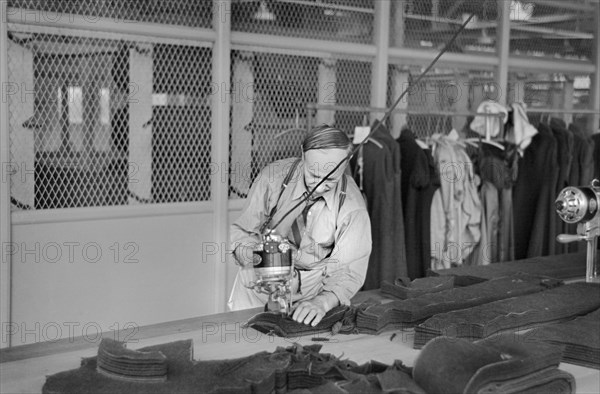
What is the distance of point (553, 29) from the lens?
21.4 ft

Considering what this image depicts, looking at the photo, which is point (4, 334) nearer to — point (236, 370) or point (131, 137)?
point (131, 137)

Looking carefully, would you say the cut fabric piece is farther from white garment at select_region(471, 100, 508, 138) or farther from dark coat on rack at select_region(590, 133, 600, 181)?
dark coat on rack at select_region(590, 133, 600, 181)

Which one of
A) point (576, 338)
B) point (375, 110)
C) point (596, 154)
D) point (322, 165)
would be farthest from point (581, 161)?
point (576, 338)

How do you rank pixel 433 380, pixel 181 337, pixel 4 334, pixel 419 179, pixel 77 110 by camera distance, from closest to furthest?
1. pixel 433 380
2. pixel 181 337
3. pixel 4 334
4. pixel 77 110
5. pixel 419 179

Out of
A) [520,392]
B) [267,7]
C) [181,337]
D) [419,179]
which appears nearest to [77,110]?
[267,7]

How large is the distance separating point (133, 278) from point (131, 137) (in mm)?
787

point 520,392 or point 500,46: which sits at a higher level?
point 500,46

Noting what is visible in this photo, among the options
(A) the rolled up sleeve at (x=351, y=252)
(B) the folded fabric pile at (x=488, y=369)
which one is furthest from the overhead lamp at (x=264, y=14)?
(B) the folded fabric pile at (x=488, y=369)

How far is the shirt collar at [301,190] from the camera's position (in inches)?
117

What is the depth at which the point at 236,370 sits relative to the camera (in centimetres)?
187

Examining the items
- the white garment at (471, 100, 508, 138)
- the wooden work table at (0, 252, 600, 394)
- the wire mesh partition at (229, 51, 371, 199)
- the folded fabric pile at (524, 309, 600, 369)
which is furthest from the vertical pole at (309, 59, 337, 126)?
the folded fabric pile at (524, 309, 600, 369)

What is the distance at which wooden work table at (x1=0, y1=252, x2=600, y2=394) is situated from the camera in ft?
6.29

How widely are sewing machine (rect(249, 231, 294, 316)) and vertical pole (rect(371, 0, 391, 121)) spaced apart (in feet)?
10.2

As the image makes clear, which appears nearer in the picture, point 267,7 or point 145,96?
point 145,96
